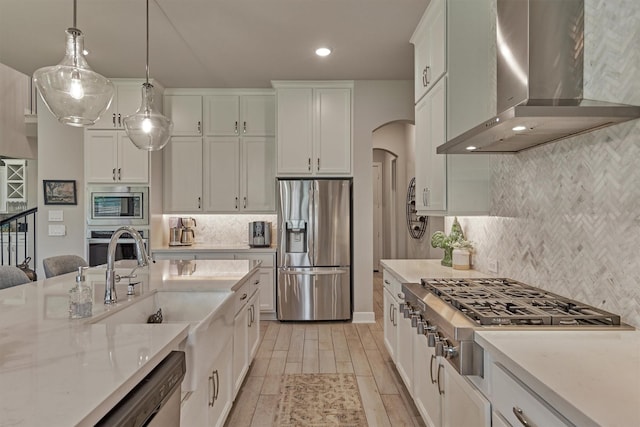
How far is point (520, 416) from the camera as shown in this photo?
110 centimetres

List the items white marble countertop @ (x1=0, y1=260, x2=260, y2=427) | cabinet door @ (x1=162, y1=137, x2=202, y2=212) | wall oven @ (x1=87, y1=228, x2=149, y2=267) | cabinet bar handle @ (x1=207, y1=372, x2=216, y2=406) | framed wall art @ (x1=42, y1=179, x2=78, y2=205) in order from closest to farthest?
white marble countertop @ (x1=0, y1=260, x2=260, y2=427) < cabinet bar handle @ (x1=207, y1=372, x2=216, y2=406) < wall oven @ (x1=87, y1=228, x2=149, y2=267) < framed wall art @ (x1=42, y1=179, x2=78, y2=205) < cabinet door @ (x1=162, y1=137, x2=202, y2=212)

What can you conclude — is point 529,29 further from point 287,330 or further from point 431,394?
point 287,330

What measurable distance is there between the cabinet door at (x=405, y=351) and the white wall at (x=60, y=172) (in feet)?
13.4

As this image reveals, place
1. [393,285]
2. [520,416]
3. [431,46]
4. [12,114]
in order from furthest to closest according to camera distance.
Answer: [393,285]
[431,46]
[12,114]
[520,416]

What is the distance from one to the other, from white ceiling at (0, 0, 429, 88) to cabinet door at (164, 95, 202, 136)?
300mm

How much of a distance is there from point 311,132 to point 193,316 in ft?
9.82

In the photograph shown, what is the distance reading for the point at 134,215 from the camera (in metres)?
4.54

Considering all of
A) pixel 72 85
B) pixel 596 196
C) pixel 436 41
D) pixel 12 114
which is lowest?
pixel 596 196

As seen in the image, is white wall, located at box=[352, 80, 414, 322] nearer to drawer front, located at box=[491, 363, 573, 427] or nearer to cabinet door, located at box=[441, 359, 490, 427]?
cabinet door, located at box=[441, 359, 490, 427]

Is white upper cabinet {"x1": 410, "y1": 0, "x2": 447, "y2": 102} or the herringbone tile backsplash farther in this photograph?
white upper cabinet {"x1": 410, "y1": 0, "x2": 447, "y2": 102}

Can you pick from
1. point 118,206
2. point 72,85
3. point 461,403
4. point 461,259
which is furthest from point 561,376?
point 118,206

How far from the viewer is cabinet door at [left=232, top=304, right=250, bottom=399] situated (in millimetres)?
2410

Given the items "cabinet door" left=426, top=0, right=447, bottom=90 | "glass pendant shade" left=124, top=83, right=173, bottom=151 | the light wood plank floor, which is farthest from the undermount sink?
"cabinet door" left=426, top=0, right=447, bottom=90

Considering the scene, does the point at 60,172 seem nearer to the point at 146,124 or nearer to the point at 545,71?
the point at 146,124
